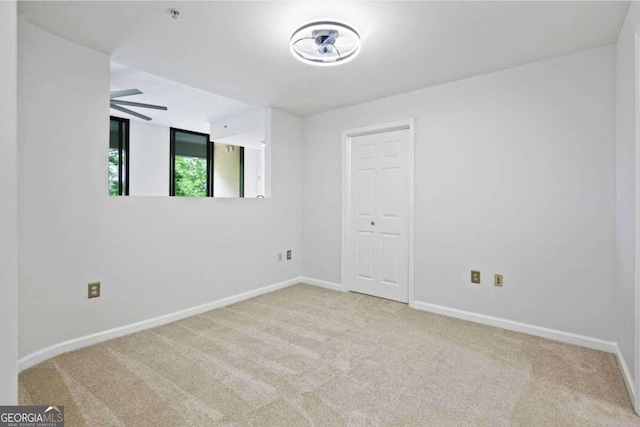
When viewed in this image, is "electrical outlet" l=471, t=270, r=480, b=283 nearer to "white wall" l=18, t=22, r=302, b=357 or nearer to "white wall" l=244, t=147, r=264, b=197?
"white wall" l=18, t=22, r=302, b=357

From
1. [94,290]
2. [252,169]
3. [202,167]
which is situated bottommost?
[94,290]

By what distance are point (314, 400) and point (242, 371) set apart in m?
0.59

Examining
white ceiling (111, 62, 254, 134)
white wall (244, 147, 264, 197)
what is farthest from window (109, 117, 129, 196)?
white wall (244, 147, 264, 197)

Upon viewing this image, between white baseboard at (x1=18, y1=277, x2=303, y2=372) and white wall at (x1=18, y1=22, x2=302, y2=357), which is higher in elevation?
white wall at (x1=18, y1=22, x2=302, y2=357)

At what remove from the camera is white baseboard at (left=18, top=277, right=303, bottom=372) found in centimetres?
222

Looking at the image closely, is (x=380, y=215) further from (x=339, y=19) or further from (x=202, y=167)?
(x=202, y=167)

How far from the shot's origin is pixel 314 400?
1.83 meters

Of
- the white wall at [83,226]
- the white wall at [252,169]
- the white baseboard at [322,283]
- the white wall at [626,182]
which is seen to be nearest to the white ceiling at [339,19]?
the white wall at [626,182]

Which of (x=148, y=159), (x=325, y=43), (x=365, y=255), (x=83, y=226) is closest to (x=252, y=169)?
(x=148, y=159)

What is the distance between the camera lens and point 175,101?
444 centimetres

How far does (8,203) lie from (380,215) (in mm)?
3396

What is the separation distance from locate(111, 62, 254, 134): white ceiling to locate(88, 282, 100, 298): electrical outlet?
2255 millimetres

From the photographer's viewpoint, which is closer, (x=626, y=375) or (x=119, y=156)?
(x=626, y=375)

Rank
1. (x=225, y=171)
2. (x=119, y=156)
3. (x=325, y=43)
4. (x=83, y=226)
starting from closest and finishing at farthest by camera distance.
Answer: (x=325, y=43), (x=83, y=226), (x=119, y=156), (x=225, y=171)
